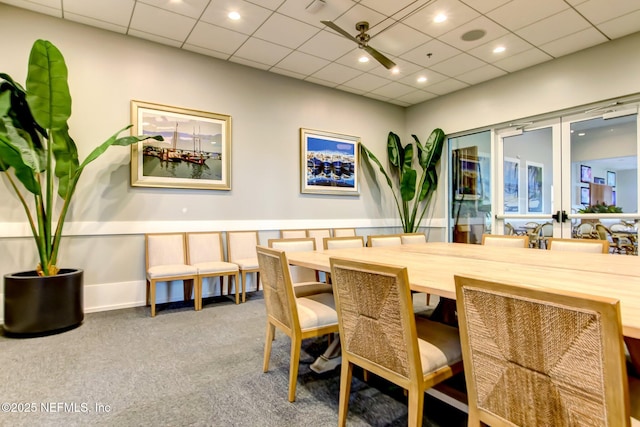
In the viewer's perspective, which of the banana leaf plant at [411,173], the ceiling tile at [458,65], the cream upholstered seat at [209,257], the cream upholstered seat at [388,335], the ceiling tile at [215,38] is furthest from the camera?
the banana leaf plant at [411,173]

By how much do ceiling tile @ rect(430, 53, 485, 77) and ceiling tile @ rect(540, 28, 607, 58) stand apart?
0.76 metres

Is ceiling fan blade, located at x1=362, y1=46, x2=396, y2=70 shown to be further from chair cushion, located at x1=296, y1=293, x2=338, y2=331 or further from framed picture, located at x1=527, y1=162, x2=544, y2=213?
framed picture, located at x1=527, y1=162, x2=544, y2=213

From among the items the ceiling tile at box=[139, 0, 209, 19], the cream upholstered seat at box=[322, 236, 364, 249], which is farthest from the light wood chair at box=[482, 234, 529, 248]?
the ceiling tile at box=[139, 0, 209, 19]

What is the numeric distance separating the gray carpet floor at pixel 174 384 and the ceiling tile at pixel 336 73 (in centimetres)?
355

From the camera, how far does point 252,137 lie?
4.66m

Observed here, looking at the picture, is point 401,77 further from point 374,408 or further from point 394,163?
point 374,408

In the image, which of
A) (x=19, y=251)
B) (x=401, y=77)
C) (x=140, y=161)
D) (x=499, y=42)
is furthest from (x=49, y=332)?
(x=499, y=42)

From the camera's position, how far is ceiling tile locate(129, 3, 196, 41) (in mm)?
3320

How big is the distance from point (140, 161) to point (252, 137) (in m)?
1.46

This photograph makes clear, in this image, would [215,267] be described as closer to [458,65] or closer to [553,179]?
[458,65]

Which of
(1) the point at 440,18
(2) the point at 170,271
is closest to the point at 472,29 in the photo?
(1) the point at 440,18

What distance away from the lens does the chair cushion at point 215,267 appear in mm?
3730

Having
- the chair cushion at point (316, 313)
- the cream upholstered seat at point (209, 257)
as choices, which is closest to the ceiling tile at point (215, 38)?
the cream upholstered seat at point (209, 257)

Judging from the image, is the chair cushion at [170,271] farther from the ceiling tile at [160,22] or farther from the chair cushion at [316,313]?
the ceiling tile at [160,22]
